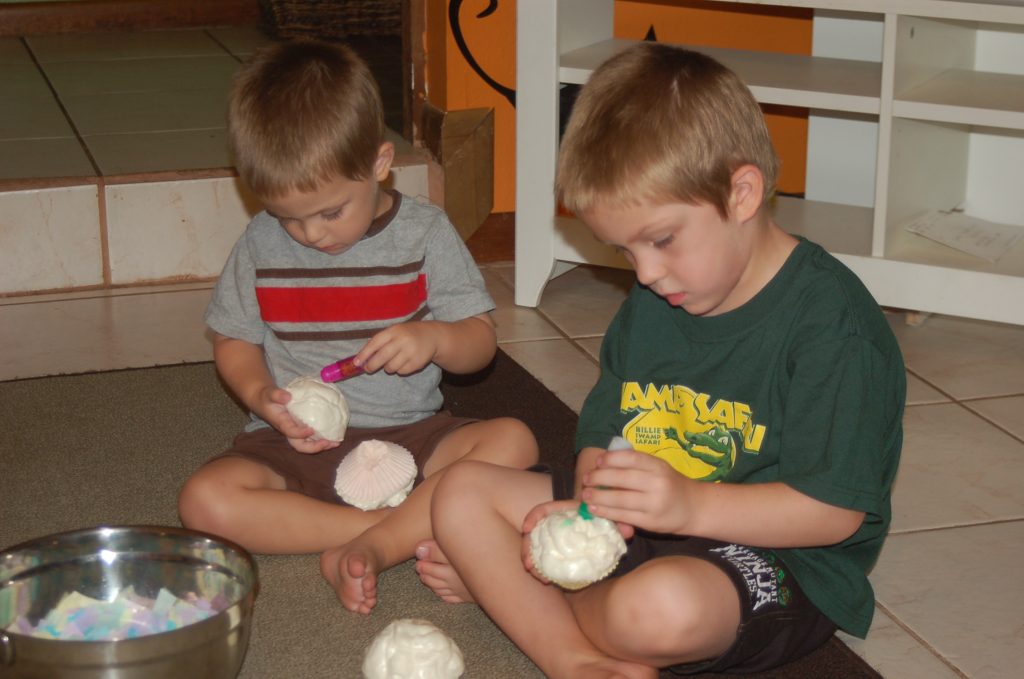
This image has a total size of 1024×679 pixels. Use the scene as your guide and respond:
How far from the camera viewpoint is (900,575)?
122 cm

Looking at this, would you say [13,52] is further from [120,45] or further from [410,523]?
[410,523]

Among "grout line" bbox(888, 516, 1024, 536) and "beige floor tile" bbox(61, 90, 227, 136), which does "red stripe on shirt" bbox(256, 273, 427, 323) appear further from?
"beige floor tile" bbox(61, 90, 227, 136)

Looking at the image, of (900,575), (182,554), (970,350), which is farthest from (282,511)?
(970,350)

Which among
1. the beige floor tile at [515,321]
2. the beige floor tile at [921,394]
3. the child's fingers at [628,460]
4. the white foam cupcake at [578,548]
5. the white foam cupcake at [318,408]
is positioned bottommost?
the beige floor tile at [921,394]

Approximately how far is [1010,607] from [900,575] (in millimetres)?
102

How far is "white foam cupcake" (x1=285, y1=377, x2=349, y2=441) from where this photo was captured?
1.18 metres

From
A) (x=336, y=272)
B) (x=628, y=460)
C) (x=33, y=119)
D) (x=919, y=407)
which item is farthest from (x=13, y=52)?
(x=628, y=460)

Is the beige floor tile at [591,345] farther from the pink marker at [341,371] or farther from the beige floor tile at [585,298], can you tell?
the pink marker at [341,371]

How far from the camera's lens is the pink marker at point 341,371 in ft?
3.97

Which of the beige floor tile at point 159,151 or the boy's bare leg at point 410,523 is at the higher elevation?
the beige floor tile at point 159,151

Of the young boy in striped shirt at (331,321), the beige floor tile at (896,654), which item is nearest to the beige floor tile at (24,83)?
the young boy in striped shirt at (331,321)

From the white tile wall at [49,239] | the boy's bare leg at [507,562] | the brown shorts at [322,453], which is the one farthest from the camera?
the white tile wall at [49,239]

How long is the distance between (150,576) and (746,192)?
580 millimetres

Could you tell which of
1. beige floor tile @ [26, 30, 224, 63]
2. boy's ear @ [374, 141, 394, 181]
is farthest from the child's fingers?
beige floor tile @ [26, 30, 224, 63]
